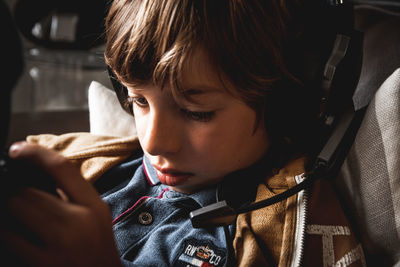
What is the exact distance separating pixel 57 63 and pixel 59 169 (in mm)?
1734

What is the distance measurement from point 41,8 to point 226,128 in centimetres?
139

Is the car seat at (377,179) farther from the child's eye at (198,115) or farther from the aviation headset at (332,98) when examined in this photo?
the child's eye at (198,115)

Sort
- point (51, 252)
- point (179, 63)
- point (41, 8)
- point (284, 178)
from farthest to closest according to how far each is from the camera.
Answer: point (41, 8)
point (284, 178)
point (179, 63)
point (51, 252)

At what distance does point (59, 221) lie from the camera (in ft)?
1.26

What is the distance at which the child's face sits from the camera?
61 cm

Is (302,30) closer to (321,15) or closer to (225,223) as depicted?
(321,15)

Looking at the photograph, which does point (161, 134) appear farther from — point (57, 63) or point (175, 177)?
point (57, 63)

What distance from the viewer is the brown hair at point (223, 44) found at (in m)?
0.60

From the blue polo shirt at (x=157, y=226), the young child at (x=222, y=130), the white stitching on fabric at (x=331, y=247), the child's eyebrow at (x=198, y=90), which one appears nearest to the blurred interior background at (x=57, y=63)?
the blue polo shirt at (x=157, y=226)

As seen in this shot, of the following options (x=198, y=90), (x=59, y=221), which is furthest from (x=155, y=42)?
(x=59, y=221)

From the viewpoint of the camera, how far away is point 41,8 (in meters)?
1.75

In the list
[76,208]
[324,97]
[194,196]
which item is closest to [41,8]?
[194,196]

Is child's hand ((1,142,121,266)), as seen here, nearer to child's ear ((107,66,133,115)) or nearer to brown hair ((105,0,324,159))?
brown hair ((105,0,324,159))

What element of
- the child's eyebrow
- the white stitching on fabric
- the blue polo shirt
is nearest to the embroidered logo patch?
the blue polo shirt
